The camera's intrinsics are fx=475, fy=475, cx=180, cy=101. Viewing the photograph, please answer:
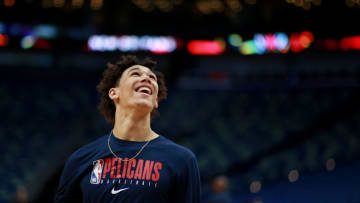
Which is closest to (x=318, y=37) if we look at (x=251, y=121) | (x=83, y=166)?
(x=251, y=121)

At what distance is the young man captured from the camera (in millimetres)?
2615

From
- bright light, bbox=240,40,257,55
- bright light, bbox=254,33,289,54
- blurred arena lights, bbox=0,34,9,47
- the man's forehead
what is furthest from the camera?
blurred arena lights, bbox=0,34,9,47

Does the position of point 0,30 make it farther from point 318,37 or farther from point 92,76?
point 318,37

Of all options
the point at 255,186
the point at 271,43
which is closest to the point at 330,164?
the point at 255,186

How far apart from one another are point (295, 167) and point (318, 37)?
608 cm

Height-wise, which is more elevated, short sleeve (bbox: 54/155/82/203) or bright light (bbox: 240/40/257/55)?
bright light (bbox: 240/40/257/55)

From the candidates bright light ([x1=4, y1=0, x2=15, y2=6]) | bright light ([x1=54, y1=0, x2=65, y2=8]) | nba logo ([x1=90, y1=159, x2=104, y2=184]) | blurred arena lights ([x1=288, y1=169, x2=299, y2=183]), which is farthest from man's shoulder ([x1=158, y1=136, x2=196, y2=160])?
bright light ([x1=4, y1=0, x2=15, y2=6])

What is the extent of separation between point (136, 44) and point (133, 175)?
675 inches

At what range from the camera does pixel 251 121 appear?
1627 cm

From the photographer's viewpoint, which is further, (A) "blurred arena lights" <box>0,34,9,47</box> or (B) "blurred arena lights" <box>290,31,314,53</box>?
(A) "blurred arena lights" <box>0,34,9,47</box>

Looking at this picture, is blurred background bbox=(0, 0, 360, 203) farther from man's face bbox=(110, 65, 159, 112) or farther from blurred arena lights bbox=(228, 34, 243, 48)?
man's face bbox=(110, 65, 159, 112)

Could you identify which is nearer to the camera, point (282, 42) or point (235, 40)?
point (282, 42)

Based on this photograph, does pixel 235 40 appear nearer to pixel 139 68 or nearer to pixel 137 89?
pixel 139 68

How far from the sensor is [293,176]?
14.3 meters
